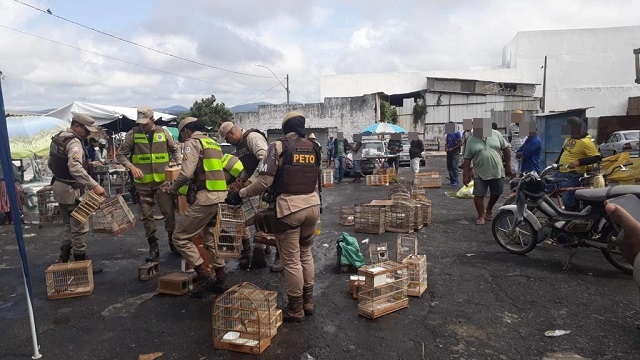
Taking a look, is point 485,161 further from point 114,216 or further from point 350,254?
point 114,216

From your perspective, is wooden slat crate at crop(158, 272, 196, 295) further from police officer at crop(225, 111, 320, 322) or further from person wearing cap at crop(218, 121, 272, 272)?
police officer at crop(225, 111, 320, 322)

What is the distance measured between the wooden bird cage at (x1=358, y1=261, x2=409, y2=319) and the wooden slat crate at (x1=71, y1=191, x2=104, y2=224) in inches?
132

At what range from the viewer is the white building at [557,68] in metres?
45.3

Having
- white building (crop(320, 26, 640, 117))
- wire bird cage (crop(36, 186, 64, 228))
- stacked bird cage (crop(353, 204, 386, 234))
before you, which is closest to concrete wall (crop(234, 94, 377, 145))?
white building (crop(320, 26, 640, 117))

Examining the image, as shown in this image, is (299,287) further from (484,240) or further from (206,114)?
(206,114)

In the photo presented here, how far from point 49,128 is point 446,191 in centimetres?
1097

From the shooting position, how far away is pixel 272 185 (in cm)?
418

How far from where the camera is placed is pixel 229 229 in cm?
525

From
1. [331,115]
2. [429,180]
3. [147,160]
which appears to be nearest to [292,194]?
[147,160]

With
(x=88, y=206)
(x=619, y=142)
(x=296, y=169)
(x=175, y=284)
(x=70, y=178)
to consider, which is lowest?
(x=175, y=284)

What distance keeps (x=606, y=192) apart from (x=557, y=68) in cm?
4885

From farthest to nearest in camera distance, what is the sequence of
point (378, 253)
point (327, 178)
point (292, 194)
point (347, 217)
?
1. point (327, 178)
2. point (347, 217)
3. point (378, 253)
4. point (292, 194)

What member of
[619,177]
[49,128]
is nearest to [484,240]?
[619,177]

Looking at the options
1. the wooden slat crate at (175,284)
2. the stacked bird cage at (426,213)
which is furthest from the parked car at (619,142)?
the wooden slat crate at (175,284)
